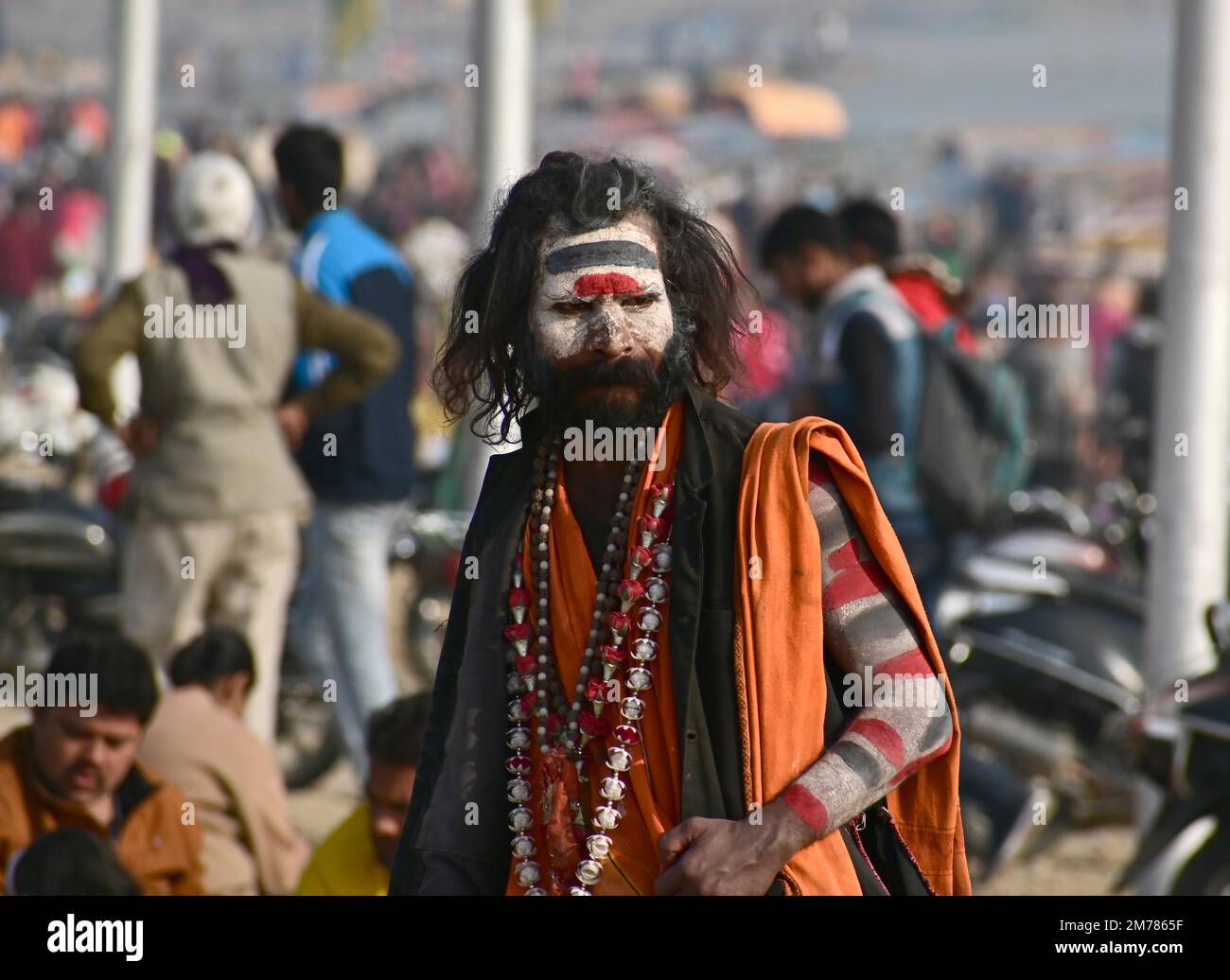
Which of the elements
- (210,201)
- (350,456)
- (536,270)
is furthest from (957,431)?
(536,270)

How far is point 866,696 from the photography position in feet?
8.57

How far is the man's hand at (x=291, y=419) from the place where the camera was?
239 inches

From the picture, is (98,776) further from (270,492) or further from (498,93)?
(498,93)

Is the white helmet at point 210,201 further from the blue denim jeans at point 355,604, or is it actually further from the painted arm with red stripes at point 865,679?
the painted arm with red stripes at point 865,679

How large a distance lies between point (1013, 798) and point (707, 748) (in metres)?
3.75

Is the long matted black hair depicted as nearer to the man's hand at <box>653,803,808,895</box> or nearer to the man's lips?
the man's hand at <box>653,803,808,895</box>

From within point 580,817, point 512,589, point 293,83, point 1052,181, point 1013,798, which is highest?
point 293,83

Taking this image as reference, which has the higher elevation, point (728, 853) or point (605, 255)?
point (605, 255)

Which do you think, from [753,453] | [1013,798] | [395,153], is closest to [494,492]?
[753,453]

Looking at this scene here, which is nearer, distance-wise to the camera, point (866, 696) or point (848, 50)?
point (866, 696)

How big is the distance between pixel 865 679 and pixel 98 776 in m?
2.20

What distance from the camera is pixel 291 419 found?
607cm

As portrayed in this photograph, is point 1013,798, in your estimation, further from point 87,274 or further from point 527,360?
point 87,274

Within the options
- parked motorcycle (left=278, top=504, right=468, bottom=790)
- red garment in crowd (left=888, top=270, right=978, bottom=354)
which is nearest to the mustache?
parked motorcycle (left=278, top=504, right=468, bottom=790)
